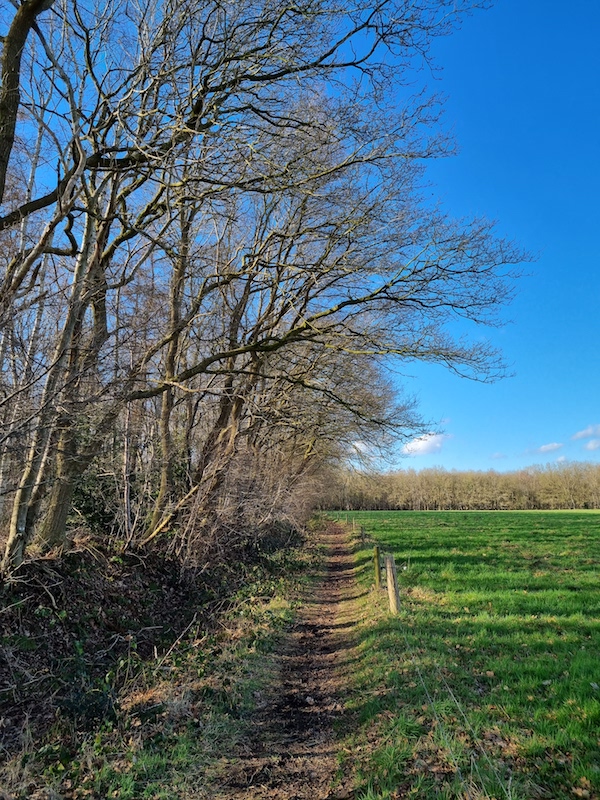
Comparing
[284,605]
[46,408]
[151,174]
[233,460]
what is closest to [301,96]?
[151,174]

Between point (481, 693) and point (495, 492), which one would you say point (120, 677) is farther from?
point (495, 492)

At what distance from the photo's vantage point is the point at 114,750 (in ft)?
14.7

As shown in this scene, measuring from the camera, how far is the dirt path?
4.20 m

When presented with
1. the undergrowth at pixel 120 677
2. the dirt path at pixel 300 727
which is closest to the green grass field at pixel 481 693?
the dirt path at pixel 300 727

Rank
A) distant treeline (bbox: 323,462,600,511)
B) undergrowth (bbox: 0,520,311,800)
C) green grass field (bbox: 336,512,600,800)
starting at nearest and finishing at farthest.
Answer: green grass field (bbox: 336,512,600,800), undergrowth (bbox: 0,520,311,800), distant treeline (bbox: 323,462,600,511)

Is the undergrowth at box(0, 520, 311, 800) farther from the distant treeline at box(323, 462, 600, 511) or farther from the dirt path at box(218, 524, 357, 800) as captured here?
the distant treeline at box(323, 462, 600, 511)

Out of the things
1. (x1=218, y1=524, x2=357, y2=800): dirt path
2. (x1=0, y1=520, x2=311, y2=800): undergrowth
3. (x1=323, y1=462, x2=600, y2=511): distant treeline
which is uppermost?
(x1=323, y1=462, x2=600, y2=511): distant treeline

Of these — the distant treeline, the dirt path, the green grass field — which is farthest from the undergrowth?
the distant treeline

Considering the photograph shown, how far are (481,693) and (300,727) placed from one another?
1989 mm

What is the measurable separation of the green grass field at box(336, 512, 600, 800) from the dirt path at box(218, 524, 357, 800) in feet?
1.04

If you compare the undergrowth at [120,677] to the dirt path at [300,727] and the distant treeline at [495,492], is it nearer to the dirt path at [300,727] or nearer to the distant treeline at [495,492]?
the dirt path at [300,727]

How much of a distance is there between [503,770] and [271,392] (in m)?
13.5

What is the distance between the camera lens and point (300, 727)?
17.5 ft

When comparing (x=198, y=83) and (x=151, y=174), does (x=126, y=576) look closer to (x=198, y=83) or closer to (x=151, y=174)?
(x=151, y=174)
